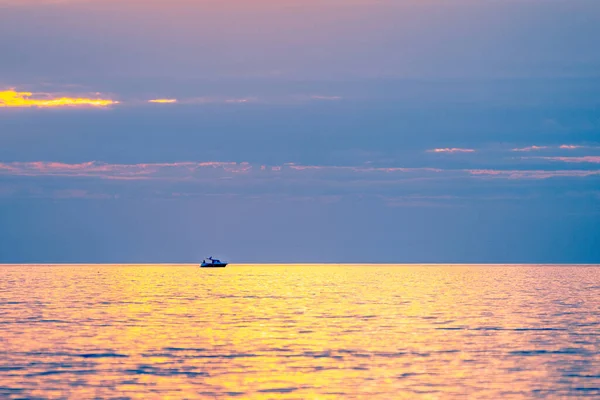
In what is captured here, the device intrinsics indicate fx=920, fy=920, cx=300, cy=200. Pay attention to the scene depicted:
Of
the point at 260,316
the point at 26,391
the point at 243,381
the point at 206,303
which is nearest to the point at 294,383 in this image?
the point at 243,381

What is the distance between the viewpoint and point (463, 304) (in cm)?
11100

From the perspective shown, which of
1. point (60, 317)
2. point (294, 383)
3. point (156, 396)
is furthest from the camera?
point (60, 317)

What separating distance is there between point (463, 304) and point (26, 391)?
7467 centimetres

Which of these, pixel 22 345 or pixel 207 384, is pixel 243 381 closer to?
pixel 207 384

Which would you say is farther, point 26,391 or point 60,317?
point 60,317

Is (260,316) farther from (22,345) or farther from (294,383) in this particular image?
(294,383)

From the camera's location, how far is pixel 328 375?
161 ft

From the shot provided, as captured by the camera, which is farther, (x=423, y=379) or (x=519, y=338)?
(x=519, y=338)

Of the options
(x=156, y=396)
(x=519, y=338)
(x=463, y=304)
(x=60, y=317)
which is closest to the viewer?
(x=156, y=396)

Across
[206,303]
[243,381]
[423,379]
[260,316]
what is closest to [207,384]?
[243,381]

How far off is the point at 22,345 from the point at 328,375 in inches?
950

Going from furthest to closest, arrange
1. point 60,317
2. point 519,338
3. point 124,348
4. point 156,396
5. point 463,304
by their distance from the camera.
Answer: point 463,304
point 60,317
point 519,338
point 124,348
point 156,396

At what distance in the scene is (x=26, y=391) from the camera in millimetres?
44000

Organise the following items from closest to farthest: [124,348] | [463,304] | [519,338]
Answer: [124,348]
[519,338]
[463,304]
